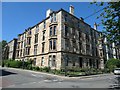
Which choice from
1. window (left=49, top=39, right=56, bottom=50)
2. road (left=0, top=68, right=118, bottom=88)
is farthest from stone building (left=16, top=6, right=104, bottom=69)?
road (left=0, top=68, right=118, bottom=88)

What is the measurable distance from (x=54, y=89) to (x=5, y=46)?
6085 centimetres

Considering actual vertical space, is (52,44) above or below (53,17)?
below

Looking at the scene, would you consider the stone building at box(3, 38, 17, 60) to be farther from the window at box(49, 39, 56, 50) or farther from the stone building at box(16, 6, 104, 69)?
the window at box(49, 39, 56, 50)

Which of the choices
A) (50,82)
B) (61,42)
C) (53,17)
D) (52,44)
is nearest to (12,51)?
(53,17)

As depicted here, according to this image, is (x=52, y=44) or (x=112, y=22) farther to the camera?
(x=52, y=44)

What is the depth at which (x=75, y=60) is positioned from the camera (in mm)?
→ 35062

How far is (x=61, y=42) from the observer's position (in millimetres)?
31859

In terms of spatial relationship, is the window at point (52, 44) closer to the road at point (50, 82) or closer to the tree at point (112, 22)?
the road at point (50, 82)

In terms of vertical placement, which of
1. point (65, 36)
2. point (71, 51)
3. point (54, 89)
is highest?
point (65, 36)

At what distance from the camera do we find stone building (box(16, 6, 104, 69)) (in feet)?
106

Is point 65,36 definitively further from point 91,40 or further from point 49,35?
point 91,40

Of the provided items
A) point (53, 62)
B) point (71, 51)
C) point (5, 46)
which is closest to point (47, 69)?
point (53, 62)

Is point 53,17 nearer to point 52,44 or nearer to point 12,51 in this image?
point 52,44

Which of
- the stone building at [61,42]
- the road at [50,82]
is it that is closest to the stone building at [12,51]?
the stone building at [61,42]
